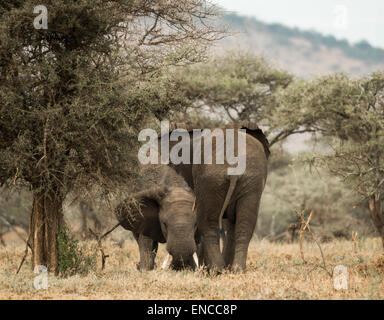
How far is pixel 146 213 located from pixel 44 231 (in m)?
2.51

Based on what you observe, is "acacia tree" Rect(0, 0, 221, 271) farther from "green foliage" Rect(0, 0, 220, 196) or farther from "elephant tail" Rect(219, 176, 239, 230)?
"elephant tail" Rect(219, 176, 239, 230)

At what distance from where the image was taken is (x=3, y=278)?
901cm

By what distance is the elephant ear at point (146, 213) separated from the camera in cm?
1187

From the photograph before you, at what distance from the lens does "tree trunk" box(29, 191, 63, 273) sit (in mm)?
9938

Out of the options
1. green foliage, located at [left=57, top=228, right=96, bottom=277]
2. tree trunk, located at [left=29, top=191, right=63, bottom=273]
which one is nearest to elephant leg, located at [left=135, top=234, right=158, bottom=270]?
green foliage, located at [left=57, top=228, right=96, bottom=277]

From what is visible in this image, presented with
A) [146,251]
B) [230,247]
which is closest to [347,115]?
[146,251]

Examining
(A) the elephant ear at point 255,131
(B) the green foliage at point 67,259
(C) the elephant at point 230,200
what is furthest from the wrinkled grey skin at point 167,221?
(A) the elephant ear at point 255,131

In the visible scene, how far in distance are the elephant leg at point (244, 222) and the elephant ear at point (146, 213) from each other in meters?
1.65

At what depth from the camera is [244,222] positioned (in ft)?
35.3

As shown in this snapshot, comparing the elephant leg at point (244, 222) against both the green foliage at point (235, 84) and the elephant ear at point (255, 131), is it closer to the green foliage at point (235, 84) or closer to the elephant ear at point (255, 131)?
the elephant ear at point (255, 131)

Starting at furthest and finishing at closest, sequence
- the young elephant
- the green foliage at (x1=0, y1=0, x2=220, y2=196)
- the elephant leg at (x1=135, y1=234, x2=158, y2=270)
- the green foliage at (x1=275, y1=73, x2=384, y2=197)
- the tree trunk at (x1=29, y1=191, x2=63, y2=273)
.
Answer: the green foliage at (x1=275, y1=73, x2=384, y2=197) < the elephant leg at (x1=135, y1=234, x2=158, y2=270) < the young elephant < the tree trunk at (x1=29, y1=191, x2=63, y2=273) < the green foliage at (x1=0, y1=0, x2=220, y2=196)

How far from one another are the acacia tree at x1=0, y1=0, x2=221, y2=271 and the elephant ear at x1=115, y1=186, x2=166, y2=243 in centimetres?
159

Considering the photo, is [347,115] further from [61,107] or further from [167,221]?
[61,107]

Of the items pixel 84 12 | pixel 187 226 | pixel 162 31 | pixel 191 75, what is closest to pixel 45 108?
pixel 84 12
